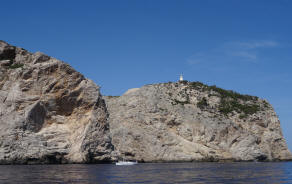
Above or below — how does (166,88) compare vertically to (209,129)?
above

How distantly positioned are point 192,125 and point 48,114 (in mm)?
39177

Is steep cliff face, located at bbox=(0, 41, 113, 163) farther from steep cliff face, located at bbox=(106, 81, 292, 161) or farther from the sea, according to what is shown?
steep cliff face, located at bbox=(106, 81, 292, 161)

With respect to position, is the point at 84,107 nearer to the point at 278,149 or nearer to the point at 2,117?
the point at 2,117

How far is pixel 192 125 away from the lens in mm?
83500

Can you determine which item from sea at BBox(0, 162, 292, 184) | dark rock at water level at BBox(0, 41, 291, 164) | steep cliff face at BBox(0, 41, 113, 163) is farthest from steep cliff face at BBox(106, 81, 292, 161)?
sea at BBox(0, 162, 292, 184)

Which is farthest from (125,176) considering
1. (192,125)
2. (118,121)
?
(192,125)

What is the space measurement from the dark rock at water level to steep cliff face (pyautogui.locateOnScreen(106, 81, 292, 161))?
0.69 feet

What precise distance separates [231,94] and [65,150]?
2459 inches

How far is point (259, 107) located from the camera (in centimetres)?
9875

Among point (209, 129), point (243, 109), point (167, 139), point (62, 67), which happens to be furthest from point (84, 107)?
point (243, 109)

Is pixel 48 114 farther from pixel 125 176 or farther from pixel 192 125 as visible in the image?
pixel 192 125

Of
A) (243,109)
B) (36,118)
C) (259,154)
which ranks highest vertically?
(243,109)

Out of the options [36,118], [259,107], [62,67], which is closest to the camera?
[36,118]

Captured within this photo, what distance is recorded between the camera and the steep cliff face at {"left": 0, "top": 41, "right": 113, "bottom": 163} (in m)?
48.8
